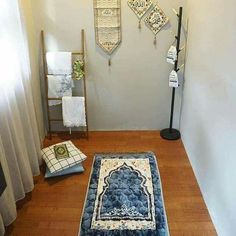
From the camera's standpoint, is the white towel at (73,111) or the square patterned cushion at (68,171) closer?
the square patterned cushion at (68,171)

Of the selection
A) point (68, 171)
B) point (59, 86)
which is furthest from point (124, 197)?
point (59, 86)

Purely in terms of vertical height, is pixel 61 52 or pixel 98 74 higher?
pixel 61 52

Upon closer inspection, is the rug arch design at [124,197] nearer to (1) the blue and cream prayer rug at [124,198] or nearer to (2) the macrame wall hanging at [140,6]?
(1) the blue and cream prayer rug at [124,198]

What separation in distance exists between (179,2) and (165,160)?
1648 mm

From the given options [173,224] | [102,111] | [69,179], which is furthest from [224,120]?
[102,111]

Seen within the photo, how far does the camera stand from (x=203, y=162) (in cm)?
237

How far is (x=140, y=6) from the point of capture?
286 cm

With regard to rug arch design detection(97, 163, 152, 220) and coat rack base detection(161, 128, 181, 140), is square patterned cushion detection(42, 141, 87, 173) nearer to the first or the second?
rug arch design detection(97, 163, 152, 220)

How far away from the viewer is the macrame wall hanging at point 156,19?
114 inches

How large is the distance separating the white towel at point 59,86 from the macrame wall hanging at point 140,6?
996mm

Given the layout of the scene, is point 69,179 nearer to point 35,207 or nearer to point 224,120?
point 35,207

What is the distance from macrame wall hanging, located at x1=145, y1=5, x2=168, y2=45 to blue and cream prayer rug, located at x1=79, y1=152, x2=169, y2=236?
1372mm

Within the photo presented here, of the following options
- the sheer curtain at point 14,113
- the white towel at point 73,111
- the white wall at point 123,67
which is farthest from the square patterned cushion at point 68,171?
the white wall at point 123,67

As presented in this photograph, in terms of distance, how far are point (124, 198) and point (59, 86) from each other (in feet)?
4.85
